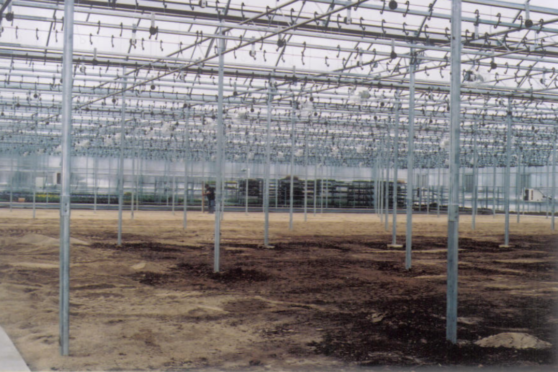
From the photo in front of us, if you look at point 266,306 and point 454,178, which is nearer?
point 454,178

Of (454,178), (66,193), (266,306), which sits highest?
(454,178)

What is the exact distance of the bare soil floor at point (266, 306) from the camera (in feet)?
23.3

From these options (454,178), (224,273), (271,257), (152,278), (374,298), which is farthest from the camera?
(271,257)

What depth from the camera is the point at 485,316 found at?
30.6 feet

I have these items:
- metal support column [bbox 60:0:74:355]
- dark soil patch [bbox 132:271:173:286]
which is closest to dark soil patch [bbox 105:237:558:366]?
dark soil patch [bbox 132:271:173:286]

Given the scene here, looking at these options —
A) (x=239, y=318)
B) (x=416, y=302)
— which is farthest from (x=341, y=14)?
(x=239, y=318)

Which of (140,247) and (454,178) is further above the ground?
(454,178)

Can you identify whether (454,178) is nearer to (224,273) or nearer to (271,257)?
(224,273)

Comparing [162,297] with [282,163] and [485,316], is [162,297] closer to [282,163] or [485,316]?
[485,316]

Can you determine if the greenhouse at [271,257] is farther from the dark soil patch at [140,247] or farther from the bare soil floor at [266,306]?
the dark soil patch at [140,247]

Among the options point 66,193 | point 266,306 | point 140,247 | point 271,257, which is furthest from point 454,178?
point 140,247

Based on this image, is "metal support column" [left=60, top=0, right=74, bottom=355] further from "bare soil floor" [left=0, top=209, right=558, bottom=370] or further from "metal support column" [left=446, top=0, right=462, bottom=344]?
"metal support column" [left=446, top=0, right=462, bottom=344]

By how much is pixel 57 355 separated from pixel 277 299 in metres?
4.49

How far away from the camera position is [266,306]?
9.91m
